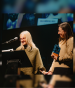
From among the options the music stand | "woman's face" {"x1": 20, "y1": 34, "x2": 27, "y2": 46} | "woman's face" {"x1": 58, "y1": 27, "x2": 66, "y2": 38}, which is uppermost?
"woman's face" {"x1": 58, "y1": 27, "x2": 66, "y2": 38}

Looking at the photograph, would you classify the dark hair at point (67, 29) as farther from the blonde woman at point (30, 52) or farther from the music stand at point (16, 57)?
the music stand at point (16, 57)

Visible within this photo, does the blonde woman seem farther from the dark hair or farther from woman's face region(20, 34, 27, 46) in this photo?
the dark hair

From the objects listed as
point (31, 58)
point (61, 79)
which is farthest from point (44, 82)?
point (31, 58)

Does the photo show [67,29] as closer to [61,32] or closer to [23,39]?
[61,32]

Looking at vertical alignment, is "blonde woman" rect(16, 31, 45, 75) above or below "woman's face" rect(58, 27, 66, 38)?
below

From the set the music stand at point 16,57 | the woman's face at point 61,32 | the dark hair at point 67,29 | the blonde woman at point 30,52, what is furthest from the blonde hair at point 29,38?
the dark hair at point 67,29

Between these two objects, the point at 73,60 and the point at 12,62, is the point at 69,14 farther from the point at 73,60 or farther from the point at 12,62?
the point at 12,62

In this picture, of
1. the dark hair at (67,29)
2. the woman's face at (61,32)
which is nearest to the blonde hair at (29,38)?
the woman's face at (61,32)

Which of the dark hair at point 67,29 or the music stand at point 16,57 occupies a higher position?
the dark hair at point 67,29

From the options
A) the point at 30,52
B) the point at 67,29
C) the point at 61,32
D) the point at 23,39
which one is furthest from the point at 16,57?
the point at 67,29

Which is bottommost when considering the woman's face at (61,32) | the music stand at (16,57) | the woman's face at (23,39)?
the music stand at (16,57)

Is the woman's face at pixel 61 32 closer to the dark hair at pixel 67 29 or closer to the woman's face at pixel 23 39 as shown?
the dark hair at pixel 67 29

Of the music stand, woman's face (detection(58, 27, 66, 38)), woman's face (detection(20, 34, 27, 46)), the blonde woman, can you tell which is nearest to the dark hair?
woman's face (detection(58, 27, 66, 38))

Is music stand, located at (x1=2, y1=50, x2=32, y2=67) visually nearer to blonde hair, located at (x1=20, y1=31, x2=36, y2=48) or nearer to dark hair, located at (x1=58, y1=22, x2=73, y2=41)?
blonde hair, located at (x1=20, y1=31, x2=36, y2=48)
